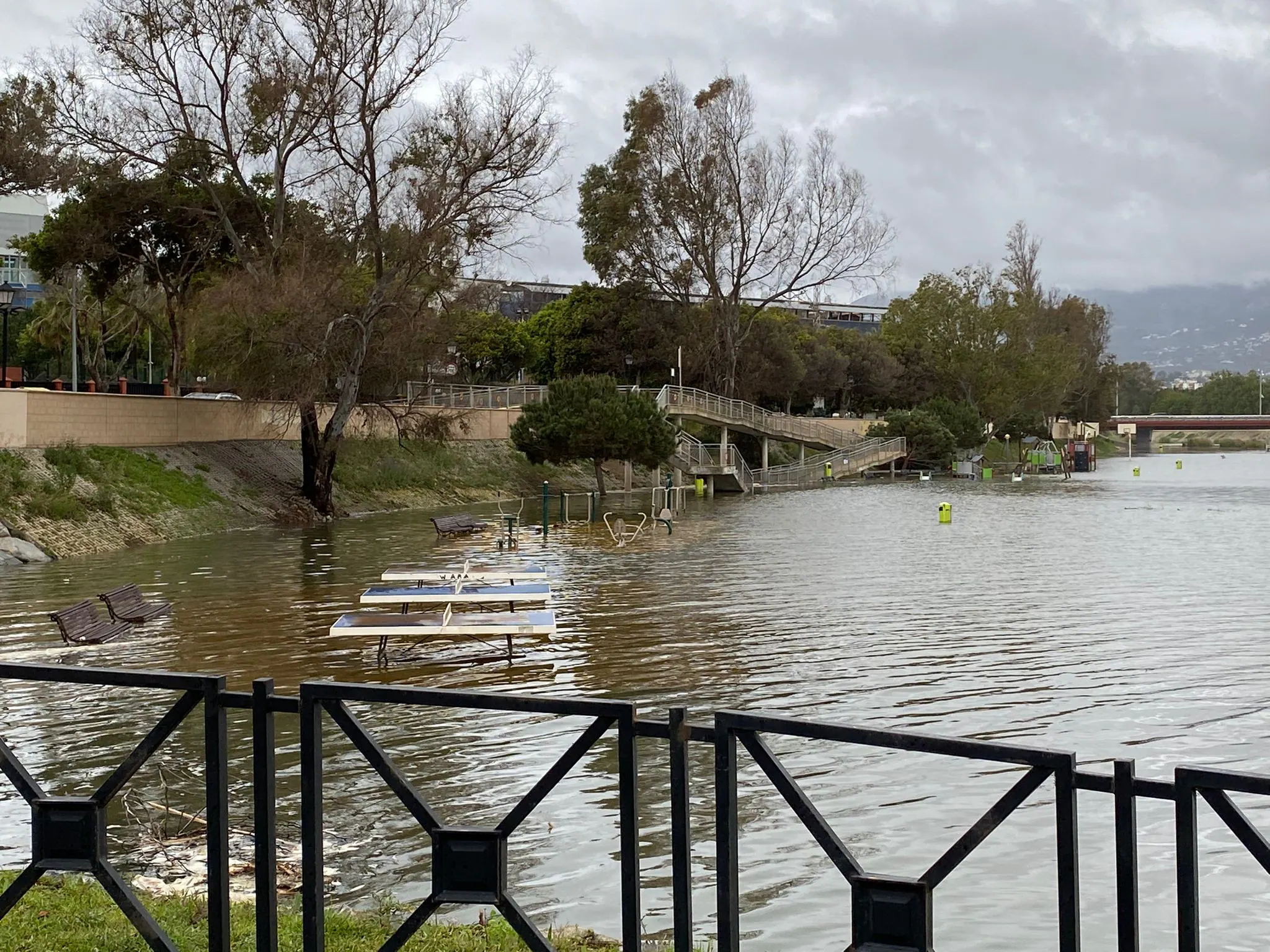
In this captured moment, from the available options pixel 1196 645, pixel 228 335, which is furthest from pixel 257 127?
pixel 1196 645

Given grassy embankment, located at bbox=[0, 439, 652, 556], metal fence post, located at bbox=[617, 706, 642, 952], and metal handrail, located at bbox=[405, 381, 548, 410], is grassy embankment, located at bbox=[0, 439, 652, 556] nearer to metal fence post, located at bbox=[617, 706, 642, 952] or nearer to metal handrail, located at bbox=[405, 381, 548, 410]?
metal handrail, located at bbox=[405, 381, 548, 410]

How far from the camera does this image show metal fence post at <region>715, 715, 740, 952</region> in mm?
4242

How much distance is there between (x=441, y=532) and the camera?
3366 cm

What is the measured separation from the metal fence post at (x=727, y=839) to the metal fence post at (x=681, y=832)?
0.11 meters

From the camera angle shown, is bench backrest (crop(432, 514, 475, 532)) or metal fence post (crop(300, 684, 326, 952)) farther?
bench backrest (crop(432, 514, 475, 532))

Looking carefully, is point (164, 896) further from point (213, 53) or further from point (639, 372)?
point (639, 372)

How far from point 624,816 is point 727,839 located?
0.34m

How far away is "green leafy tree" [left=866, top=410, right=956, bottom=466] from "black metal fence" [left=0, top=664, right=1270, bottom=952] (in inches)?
3071

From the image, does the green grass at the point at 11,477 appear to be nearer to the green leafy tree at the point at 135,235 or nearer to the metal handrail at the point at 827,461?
the green leafy tree at the point at 135,235

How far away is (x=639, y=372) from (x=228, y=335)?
46.5 meters

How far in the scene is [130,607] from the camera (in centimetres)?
1850

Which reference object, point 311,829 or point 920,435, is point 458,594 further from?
point 920,435

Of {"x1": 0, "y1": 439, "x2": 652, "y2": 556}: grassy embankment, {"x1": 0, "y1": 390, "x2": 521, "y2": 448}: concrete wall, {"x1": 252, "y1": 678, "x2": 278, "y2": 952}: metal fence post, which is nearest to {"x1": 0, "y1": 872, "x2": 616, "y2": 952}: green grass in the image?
{"x1": 252, "y1": 678, "x2": 278, "y2": 952}: metal fence post

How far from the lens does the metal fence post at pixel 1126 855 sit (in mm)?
3809
